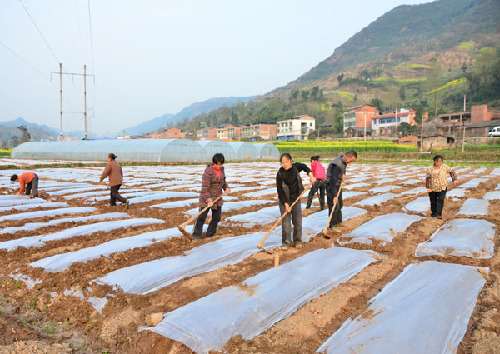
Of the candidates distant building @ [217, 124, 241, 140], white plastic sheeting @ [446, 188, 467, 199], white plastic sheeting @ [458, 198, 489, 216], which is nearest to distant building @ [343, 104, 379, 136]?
distant building @ [217, 124, 241, 140]

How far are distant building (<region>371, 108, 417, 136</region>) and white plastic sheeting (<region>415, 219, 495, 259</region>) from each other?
2613 inches

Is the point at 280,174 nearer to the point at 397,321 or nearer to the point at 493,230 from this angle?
the point at 397,321

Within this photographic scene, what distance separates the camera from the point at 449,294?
4078 mm

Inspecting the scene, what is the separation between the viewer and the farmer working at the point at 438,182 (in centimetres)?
796

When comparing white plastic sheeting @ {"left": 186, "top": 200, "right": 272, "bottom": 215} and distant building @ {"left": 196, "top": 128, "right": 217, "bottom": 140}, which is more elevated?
distant building @ {"left": 196, "top": 128, "right": 217, "bottom": 140}

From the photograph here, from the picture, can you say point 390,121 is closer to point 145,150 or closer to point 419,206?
point 145,150

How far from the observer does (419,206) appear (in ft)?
31.2

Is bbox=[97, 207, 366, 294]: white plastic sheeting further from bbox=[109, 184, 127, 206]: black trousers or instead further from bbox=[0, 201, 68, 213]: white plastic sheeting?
bbox=[0, 201, 68, 213]: white plastic sheeting

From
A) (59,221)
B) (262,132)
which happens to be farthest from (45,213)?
(262,132)

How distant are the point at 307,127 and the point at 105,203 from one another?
78.8 metres

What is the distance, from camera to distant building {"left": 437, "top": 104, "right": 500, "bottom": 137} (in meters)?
51.6

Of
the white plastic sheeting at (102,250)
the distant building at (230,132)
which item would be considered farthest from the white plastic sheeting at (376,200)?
the distant building at (230,132)

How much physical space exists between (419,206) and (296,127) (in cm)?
7832

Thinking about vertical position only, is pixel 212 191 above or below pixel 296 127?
below
